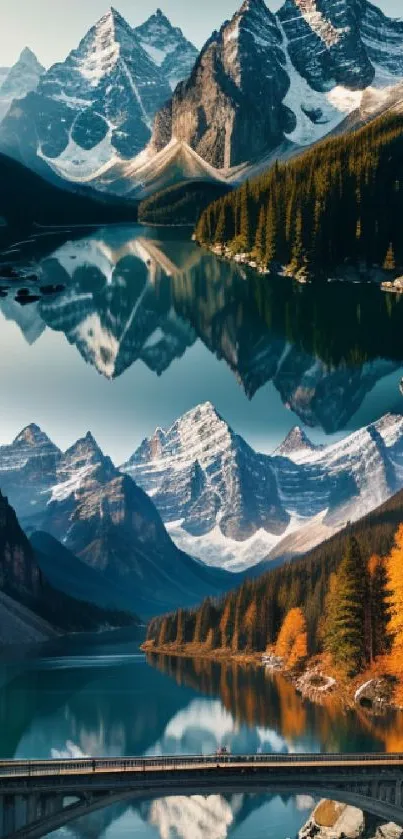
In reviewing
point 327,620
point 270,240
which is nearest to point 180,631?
point 270,240

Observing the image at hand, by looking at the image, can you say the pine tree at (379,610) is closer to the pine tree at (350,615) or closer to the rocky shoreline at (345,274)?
the pine tree at (350,615)

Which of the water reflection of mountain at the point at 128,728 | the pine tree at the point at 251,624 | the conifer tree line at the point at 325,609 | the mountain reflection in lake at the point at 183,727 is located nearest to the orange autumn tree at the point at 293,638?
the conifer tree line at the point at 325,609

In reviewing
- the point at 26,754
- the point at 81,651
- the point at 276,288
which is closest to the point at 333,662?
the point at 26,754

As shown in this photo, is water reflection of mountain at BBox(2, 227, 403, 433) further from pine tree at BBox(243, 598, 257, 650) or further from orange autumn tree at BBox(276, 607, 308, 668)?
pine tree at BBox(243, 598, 257, 650)

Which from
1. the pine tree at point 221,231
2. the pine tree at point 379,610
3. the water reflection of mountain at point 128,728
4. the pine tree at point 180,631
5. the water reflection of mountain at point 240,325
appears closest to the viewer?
the water reflection of mountain at point 128,728

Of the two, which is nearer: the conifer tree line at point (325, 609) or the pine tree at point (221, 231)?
the conifer tree line at point (325, 609)

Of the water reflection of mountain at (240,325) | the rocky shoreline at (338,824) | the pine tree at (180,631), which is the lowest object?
the rocky shoreline at (338,824)

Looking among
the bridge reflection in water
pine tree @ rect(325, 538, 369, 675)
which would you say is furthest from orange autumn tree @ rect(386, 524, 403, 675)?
the bridge reflection in water
